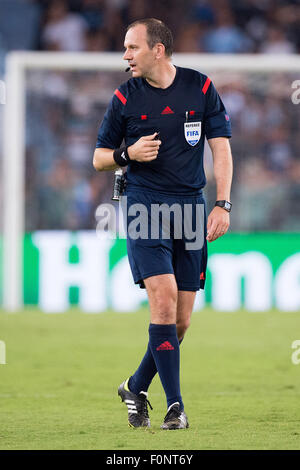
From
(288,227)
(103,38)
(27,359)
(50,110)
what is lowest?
(27,359)

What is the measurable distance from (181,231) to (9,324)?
5608 mm

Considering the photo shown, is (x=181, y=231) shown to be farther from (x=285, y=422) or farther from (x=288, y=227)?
(x=288, y=227)

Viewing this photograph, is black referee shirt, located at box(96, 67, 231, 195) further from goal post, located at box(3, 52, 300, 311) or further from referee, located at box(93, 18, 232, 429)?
goal post, located at box(3, 52, 300, 311)

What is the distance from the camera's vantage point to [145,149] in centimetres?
476

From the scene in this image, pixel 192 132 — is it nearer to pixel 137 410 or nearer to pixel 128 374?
pixel 137 410

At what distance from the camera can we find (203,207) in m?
5.08

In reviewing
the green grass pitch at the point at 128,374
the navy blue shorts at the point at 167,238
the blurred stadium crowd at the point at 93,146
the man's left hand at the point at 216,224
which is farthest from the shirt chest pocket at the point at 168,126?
the blurred stadium crowd at the point at 93,146

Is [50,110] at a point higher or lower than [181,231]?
higher

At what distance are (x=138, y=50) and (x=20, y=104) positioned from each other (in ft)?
23.6

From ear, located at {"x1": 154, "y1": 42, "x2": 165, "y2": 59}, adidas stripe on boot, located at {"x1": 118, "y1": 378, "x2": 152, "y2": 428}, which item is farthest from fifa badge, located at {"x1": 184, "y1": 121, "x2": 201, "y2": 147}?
adidas stripe on boot, located at {"x1": 118, "y1": 378, "x2": 152, "y2": 428}

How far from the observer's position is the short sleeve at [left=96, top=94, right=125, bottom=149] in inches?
197

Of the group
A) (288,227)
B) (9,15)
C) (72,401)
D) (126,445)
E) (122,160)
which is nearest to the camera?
(126,445)

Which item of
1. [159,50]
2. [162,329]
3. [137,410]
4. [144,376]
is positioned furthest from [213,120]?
[137,410]
